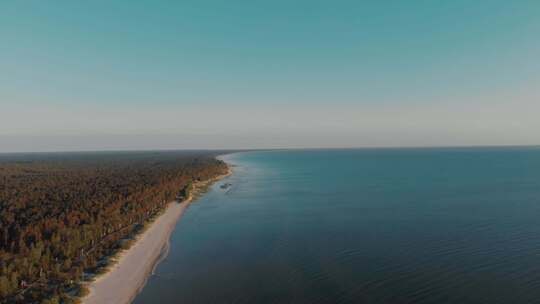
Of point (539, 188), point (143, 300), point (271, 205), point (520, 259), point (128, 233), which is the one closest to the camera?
point (143, 300)

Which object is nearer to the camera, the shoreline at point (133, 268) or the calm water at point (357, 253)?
the shoreline at point (133, 268)

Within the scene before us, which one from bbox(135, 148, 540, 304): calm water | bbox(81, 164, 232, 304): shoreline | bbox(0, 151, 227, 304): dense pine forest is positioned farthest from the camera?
bbox(135, 148, 540, 304): calm water

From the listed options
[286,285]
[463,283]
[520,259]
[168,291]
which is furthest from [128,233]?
[520,259]

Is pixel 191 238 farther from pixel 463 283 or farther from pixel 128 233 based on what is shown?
pixel 463 283

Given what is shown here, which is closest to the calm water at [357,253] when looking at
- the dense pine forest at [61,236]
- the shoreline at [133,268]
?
the shoreline at [133,268]

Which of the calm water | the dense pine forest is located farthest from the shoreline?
the dense pine forest

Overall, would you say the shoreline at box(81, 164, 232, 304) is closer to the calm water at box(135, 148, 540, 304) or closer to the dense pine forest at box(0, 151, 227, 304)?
the calm water at box(135, 148, 540, 304)

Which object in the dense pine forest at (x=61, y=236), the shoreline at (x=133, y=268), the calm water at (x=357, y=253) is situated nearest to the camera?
the dense pine forest at (x=61, y=236)

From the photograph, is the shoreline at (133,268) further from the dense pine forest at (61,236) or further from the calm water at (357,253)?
the dense pine forest at (61,236)
